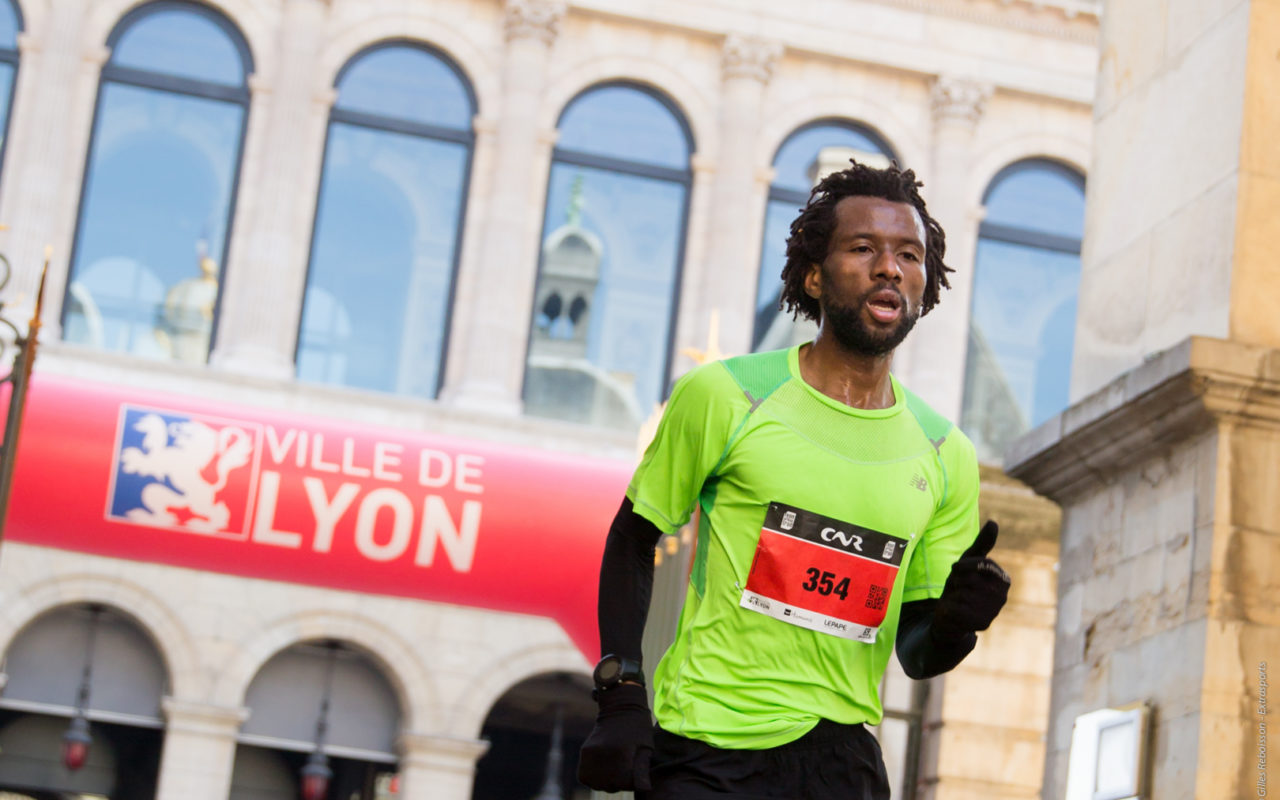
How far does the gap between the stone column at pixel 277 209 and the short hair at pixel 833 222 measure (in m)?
21.3

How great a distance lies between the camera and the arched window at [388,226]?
25.0 metres

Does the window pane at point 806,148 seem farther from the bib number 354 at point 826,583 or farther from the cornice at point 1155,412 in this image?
the bib number 354 at point 826,583

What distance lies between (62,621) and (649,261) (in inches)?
342

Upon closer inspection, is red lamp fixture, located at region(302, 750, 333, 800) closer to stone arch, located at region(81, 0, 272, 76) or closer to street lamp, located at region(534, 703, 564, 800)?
street lamp, located at region(534, 703, 564, 800)

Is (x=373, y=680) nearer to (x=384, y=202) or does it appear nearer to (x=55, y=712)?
(x=55, y=712)

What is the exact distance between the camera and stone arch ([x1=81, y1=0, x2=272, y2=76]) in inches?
985

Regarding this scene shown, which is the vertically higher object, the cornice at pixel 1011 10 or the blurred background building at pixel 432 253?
the cornice at pixel 1011 10

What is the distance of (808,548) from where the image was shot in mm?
3045

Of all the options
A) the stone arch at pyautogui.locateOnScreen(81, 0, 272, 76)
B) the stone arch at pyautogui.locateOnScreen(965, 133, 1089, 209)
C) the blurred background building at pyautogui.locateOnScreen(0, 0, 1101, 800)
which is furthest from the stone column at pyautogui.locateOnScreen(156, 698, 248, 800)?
the stone arch at pyautogui.locateOnScreen(965, 133, 1089, 209)

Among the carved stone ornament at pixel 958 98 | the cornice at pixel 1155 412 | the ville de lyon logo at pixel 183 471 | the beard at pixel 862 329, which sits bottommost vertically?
the beard at pixel 862 329

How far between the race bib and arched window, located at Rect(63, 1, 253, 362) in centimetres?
2211

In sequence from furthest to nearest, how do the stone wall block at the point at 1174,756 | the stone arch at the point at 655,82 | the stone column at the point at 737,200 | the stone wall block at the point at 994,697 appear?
the stone arch at the point at 655,82 → the stone column at the point at 737,200 → the stone wall block at the point at 994,697 → the stone wall block at the point at 1174,756

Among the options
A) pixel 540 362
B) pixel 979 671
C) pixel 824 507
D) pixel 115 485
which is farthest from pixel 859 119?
pixel 824 507

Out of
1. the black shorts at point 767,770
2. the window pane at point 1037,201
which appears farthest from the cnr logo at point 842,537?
the window pane at point 1037,201
